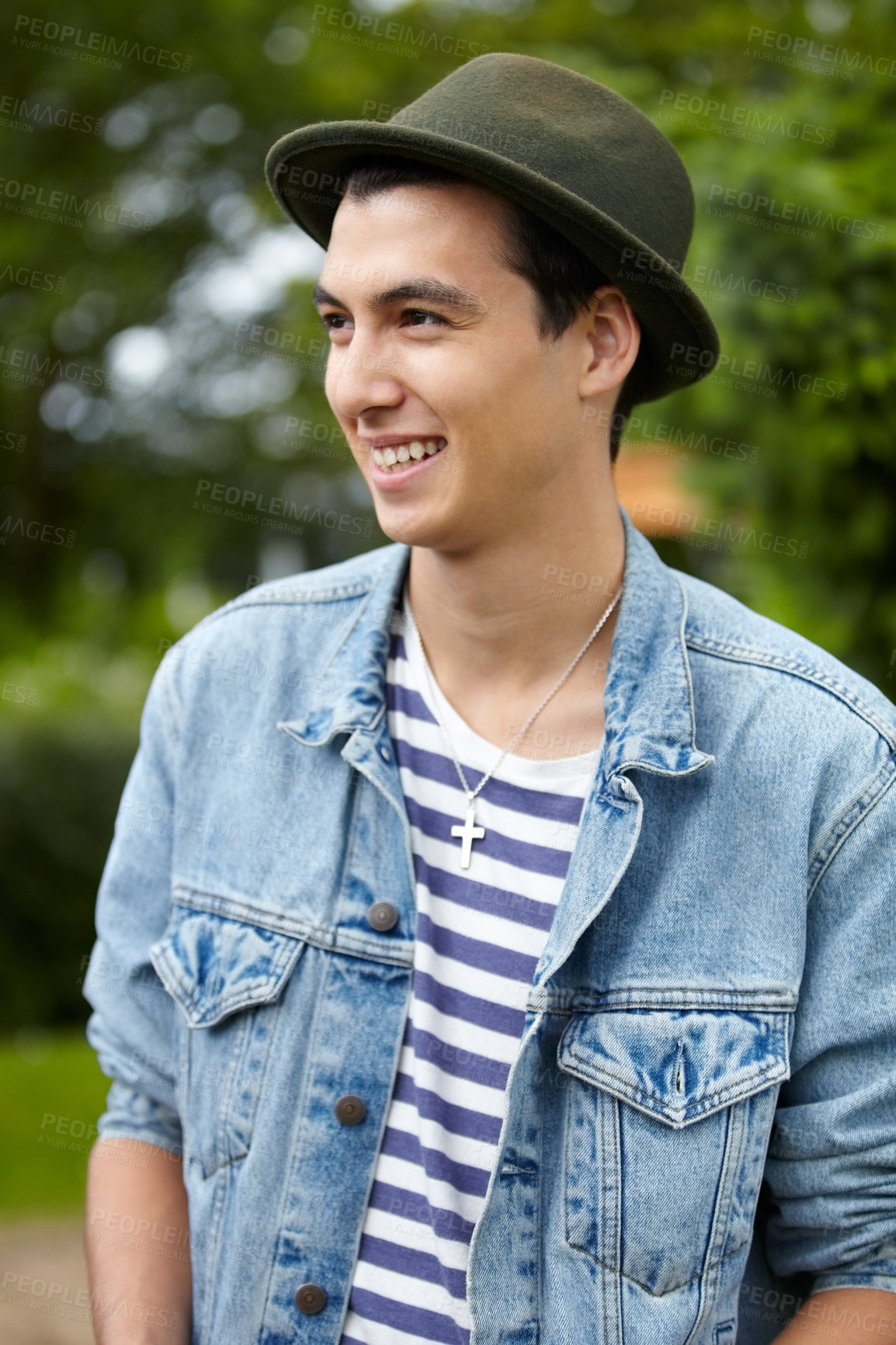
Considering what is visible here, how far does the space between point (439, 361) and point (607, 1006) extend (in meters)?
1.00

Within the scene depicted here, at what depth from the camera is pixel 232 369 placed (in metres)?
13.1

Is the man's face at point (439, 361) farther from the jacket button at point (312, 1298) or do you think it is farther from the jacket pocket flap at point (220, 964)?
the jacket button at point (312, 1298)

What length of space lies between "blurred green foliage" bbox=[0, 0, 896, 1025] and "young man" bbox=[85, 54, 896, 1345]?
133cm

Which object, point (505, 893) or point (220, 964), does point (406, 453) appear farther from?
point (220, 964)

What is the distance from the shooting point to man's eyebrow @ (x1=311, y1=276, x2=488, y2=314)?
189 cm

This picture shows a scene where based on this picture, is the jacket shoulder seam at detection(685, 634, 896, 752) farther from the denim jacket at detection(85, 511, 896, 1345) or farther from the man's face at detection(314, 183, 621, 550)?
the man's face at detection(314, 183, 621, 550)

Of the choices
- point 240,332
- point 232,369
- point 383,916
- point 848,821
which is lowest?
point 383,916

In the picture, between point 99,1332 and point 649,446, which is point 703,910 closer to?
point 99,1332

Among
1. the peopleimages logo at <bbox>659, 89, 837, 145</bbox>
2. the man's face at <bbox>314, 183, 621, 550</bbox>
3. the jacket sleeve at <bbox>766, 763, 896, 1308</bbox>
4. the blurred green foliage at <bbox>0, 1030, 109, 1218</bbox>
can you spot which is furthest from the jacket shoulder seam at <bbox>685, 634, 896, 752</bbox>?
the blurred green foliage at <bbox>0, 1030, 109, 1218</bbox>

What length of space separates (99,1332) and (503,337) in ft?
5.57

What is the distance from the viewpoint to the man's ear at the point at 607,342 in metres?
2.11

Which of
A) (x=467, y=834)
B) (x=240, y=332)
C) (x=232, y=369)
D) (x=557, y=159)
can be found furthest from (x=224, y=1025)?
(x=232, y=369)

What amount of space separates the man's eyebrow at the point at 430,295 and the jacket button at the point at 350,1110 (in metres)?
1.21

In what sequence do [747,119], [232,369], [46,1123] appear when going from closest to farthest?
1. [747,119]
2. [46,1123]
3. [232,369]
